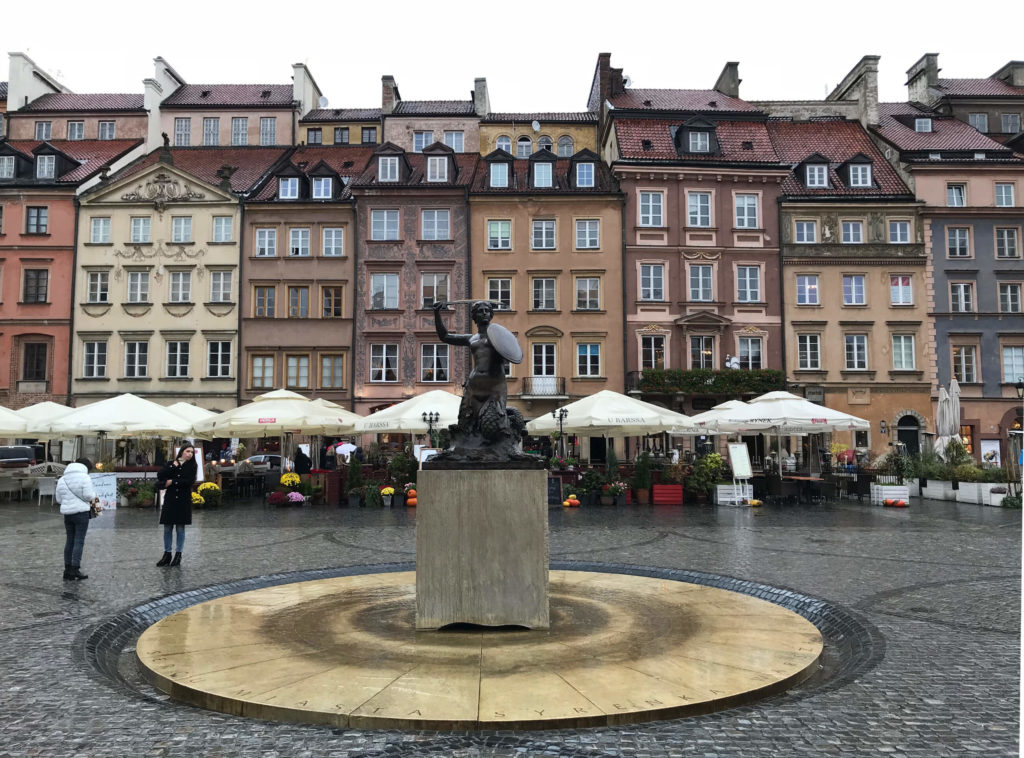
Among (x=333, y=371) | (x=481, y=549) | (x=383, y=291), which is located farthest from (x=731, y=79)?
(x=481, y=549)

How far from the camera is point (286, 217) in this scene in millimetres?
36469

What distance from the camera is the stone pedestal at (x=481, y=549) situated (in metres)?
6.84

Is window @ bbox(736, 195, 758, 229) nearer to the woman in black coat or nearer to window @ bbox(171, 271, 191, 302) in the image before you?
window @ bbox(171, 271, 191, 302)

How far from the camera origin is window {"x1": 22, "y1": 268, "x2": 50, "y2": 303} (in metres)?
36.4

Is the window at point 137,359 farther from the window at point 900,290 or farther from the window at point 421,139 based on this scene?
the window at point 900,290

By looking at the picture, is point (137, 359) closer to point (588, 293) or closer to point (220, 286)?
point (220, 286)

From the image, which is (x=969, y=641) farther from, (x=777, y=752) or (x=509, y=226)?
(x=509, y=226)

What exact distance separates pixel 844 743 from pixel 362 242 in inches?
1329

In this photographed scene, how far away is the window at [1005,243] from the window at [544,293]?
2069cm

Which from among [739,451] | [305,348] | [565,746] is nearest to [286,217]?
[305,348]

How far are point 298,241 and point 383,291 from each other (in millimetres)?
4617

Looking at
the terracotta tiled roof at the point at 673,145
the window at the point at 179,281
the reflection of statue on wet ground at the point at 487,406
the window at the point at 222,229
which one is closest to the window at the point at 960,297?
the terracotta tiled roof at the point at 673,145

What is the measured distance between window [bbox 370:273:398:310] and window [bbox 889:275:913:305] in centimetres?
2255

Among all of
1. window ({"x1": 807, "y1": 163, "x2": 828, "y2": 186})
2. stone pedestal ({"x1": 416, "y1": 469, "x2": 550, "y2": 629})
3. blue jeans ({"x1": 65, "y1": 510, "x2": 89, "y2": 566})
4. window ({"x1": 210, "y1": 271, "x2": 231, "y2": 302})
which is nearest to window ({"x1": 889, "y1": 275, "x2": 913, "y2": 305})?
window ({"x1": 807, "y1": 163, "x2": 828, "y2": 186})
